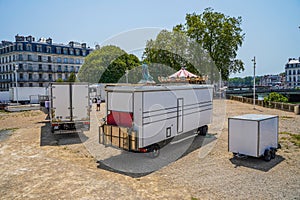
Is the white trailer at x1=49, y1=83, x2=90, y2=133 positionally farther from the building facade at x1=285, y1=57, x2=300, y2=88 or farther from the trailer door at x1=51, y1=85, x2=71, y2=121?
the building facade at x1=285, y1=57, x2=300, y2=88

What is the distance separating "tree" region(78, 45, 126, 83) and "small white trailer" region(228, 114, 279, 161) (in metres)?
42.7

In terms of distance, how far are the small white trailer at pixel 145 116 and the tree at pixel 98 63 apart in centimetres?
4049

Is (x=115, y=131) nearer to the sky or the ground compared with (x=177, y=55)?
nearer to the ground

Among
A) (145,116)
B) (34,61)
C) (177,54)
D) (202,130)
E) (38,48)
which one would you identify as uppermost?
(38,48)

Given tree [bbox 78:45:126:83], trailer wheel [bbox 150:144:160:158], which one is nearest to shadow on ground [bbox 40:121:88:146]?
trailer wheel [bbox 150:144:160:158]

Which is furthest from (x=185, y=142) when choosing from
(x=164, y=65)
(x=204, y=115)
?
(x=164, y=65)

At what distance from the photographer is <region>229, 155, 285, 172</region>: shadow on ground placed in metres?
8.53

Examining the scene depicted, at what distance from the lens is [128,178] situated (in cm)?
772

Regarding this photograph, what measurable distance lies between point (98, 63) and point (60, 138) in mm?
38503

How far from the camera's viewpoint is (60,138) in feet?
45.3

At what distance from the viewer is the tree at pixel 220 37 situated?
4628cm

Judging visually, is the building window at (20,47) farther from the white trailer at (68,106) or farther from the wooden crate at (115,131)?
the wooden crate at (115,131)

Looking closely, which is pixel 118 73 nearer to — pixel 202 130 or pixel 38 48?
pixel 38 48

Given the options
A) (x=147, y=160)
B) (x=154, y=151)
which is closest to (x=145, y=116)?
(x=154, y=151)
